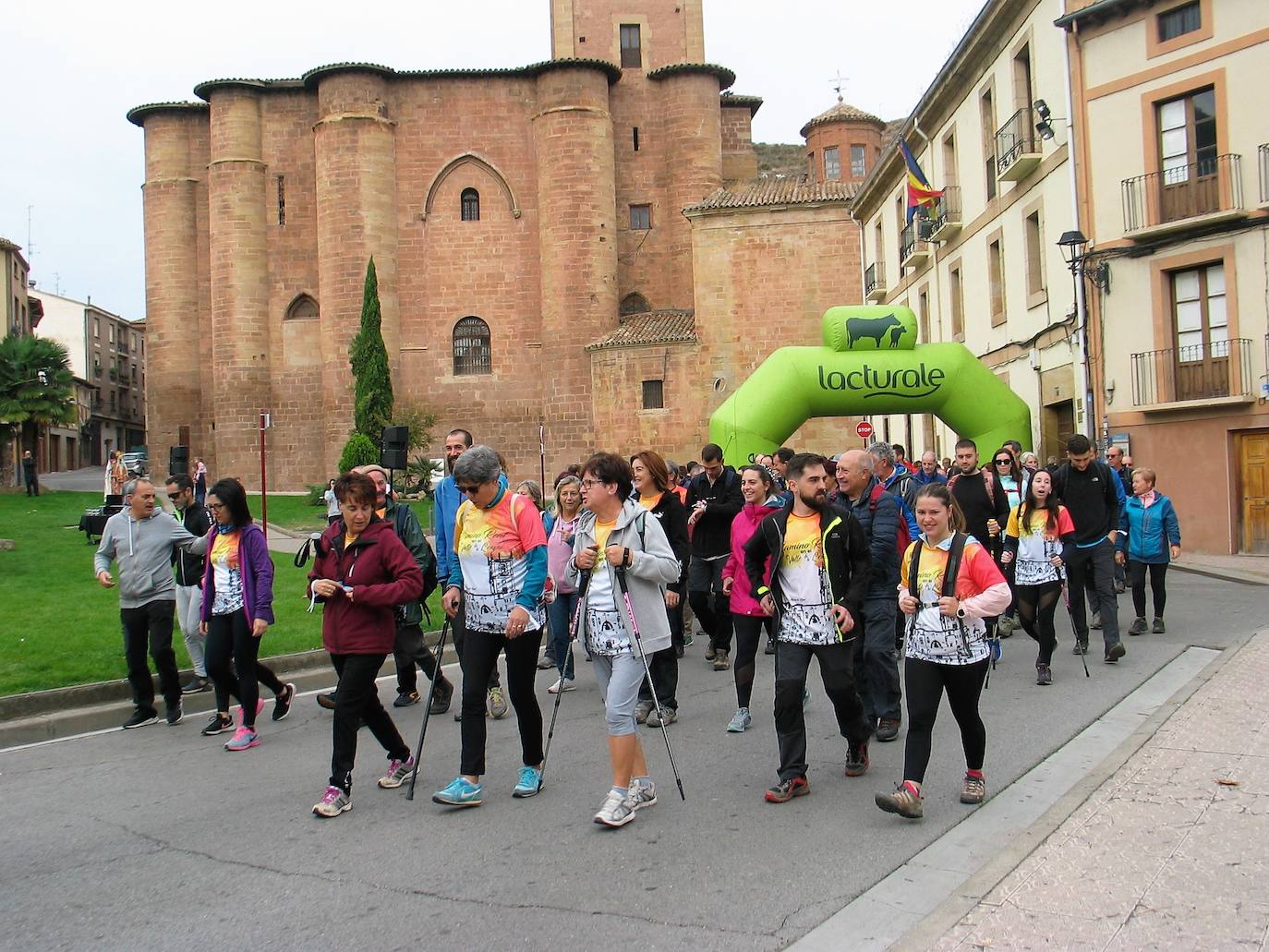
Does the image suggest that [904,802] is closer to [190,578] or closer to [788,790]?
[788,790]

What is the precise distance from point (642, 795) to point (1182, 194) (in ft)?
58.9

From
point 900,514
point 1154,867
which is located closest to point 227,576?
point 900,514

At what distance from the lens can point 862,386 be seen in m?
18.9

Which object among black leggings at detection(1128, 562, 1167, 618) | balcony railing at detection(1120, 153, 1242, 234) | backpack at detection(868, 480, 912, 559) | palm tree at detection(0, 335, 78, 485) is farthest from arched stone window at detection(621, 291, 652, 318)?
backpack at detection(868, 480, 912, 559)

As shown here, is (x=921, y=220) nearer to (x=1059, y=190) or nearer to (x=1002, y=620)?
(x=1059, y=190)

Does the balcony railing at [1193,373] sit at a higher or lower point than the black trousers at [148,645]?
higher

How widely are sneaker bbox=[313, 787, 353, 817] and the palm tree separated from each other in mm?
38341

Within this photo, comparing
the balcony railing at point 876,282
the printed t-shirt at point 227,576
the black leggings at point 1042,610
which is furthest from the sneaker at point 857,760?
the balcony railing at point 876,282

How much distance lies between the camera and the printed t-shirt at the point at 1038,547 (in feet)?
30.3

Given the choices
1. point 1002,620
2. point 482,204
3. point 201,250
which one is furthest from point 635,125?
point 1002,620

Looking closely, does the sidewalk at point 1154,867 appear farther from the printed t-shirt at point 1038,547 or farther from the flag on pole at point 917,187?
the flag on pole at point 917,187

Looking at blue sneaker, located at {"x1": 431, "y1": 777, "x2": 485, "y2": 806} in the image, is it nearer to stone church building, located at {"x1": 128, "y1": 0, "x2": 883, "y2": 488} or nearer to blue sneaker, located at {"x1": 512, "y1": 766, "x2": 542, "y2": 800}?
blue sneaker, located at {"x1": 512, "y1": 766, "x2": 542, "y2": 800}

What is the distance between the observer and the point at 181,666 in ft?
34.4

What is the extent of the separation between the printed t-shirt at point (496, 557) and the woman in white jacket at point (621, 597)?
0.90ft
